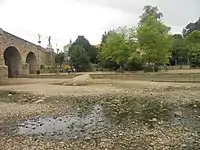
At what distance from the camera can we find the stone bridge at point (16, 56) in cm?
4619

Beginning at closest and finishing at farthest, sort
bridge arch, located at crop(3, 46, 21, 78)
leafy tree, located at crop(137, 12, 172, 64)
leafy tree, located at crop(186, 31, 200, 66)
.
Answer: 1. leafy tree, located at crop(137, 12, 172, 64)
2. bridge arch, located at crop(3, 46, 21, 78)
3. leafy tree, located at crop(186, 31, 200, 66)

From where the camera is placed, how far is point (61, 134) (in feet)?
35.4

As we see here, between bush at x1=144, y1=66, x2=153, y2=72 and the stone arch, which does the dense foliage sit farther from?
the stone arch

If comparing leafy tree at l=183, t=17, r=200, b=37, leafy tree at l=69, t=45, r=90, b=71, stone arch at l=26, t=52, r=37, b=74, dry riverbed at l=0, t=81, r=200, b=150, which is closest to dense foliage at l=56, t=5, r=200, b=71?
leafy tree at l=69, t=45, r=90, b=71

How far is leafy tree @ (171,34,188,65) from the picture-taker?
A: 2876 inches

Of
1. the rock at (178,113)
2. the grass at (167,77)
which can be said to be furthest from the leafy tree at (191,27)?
the rock at (178,113)

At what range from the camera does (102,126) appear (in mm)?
12000

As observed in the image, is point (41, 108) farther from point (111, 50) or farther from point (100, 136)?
point (111, 50)

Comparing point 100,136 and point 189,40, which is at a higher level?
point 189,40

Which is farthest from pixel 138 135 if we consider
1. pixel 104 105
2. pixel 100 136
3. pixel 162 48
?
pixel 162 48

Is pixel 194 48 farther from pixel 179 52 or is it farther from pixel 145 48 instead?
pixel 145 48

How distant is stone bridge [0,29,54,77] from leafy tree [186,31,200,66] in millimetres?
34361

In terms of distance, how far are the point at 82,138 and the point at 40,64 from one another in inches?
2475

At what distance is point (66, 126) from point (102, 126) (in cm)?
146
